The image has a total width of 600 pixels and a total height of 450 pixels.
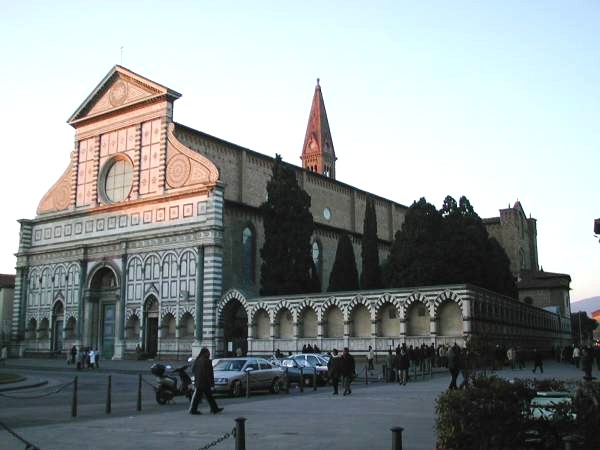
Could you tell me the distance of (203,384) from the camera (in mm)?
17062

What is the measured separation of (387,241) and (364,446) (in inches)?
2429

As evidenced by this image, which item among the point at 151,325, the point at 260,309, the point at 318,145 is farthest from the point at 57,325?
the point at 318,145

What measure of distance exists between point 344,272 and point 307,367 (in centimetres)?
2438

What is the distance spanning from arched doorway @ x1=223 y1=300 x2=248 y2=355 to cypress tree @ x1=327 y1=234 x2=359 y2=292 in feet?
26.2

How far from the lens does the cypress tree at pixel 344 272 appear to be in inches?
2077

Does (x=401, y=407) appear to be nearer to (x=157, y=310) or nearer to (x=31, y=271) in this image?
(x=157, y=310)

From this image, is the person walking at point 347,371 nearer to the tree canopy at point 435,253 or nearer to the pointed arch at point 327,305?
the pointed arch at point 327,305

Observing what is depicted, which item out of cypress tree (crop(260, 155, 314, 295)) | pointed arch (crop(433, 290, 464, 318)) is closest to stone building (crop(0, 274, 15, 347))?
cypress tree (crop(260, 155, 314, 295))

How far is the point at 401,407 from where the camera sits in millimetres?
17922

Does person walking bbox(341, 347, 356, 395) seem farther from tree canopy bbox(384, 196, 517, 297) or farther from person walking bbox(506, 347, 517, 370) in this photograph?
tree canopy bbox(384, 196, 517, 297)

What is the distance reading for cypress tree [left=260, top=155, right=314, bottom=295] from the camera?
4603 centimetres

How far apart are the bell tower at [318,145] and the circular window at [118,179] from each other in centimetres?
4208

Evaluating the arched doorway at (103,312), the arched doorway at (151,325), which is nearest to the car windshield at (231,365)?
the arched doorway at (151,325)

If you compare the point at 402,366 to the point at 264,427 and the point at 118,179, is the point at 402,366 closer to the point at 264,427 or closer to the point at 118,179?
the point at 264,427
